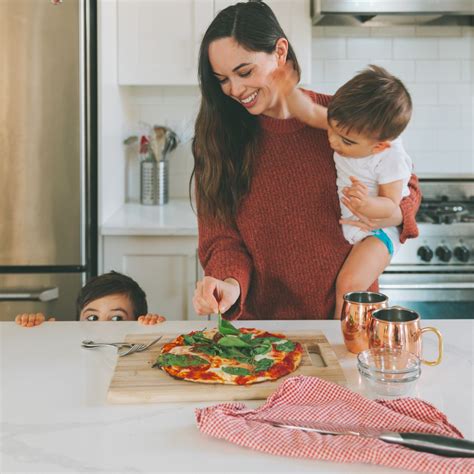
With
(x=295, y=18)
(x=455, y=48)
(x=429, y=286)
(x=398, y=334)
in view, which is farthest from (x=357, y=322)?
(x=455, y=48)

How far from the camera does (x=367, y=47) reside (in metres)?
3.62

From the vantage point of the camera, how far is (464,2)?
10.5ft

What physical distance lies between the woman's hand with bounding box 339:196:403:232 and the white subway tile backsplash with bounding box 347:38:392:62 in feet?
6.34

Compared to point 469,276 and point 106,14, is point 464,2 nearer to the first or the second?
point 469,276

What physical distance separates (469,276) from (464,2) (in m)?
1.19

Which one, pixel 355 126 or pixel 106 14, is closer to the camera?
pixel 355 126

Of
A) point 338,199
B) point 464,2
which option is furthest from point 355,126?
point 464,2

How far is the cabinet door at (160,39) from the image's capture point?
3.20 m

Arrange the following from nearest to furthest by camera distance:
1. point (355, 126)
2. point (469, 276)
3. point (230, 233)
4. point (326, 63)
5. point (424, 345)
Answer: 1. point (424, 345)
2. point (355, 126)
3. point (230, 233)
4. point (469, 276)
5. point (326, 63)

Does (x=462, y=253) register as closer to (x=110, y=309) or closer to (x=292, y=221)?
(x=292, y=221)

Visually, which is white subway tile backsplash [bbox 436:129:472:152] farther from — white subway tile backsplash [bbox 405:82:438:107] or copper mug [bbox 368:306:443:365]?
copper mug [bbox 368:306:443:365]

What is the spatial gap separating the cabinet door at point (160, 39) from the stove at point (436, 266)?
1.21 m

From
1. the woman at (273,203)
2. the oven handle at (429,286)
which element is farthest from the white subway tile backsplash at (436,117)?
the woman at (273,203)

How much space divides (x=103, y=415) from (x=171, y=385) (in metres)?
0.13
